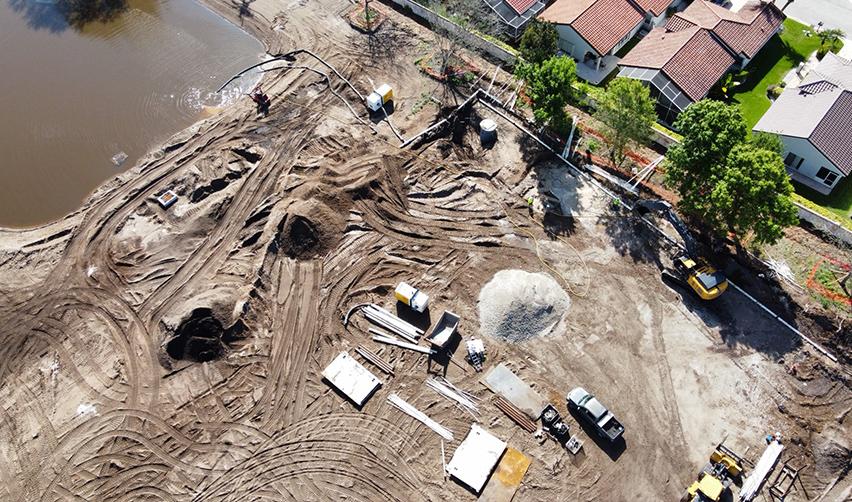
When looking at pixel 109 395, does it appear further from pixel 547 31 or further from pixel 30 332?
pixel 547 31

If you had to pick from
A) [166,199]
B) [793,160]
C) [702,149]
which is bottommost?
[166,199]

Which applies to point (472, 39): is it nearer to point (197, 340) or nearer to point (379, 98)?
point (379, 98)

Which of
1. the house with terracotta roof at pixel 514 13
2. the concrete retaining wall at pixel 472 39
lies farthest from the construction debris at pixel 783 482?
the house with terracotta roof at pixel 514 13

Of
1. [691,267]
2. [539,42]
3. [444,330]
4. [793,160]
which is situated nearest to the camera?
[444,330]

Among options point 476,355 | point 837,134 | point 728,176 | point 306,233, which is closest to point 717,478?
point 476,355

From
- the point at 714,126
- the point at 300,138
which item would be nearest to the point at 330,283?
the point at 300,138

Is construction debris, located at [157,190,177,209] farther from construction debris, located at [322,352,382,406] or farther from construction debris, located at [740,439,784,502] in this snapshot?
construction debris, located at [740,439,784,502]
